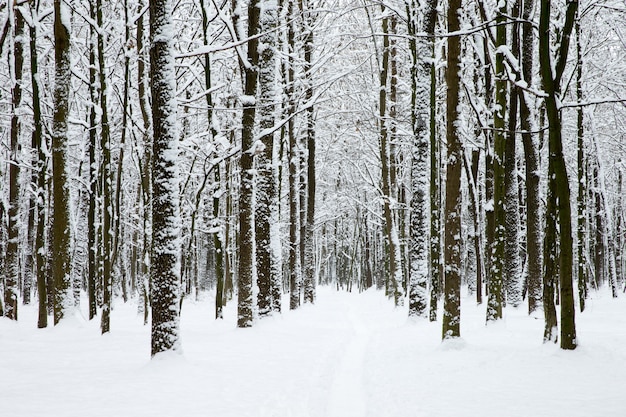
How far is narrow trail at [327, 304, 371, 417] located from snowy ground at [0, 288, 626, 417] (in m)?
0.02

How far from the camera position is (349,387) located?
23.6ft

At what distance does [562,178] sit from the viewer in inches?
309

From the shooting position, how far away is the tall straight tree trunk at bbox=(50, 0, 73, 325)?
1098cm

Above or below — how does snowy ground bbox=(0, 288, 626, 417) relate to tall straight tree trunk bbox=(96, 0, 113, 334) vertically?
below

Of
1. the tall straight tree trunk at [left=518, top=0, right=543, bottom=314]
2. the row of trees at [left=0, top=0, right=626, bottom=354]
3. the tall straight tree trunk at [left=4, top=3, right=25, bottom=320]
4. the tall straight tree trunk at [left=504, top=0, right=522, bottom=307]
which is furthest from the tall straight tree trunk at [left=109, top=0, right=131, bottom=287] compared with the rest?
the tall straight tree trunk at [left=518, top=0, right=543, bottom=314]

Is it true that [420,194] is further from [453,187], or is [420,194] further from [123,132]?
[123,132]

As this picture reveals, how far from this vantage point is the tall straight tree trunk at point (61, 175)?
36.0 ft

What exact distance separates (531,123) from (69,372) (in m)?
12.5

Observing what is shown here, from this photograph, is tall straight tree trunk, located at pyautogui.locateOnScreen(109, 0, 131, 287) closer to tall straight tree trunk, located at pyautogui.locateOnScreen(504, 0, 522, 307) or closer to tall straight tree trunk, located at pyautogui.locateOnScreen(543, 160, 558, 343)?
tall straight tree trunk, located at pyautogui.locateOnScreen(543, 160, 558, 343)

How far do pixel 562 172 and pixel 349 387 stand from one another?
4909 millimetres

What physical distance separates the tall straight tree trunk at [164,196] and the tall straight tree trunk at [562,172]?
5993mm

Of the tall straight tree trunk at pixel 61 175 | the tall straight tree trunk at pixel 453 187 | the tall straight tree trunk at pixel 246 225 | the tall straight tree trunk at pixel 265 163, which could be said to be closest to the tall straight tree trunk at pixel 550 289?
the tall straight tree trunk at pixel 453 187

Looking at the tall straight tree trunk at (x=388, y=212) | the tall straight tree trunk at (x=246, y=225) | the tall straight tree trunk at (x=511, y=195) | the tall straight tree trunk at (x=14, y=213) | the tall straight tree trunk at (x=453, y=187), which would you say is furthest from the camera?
the tall straight tree trunk at (x=388, y=212)

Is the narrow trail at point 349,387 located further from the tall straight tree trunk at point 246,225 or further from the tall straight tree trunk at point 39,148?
the tall straight tree trunk at point 39,148
